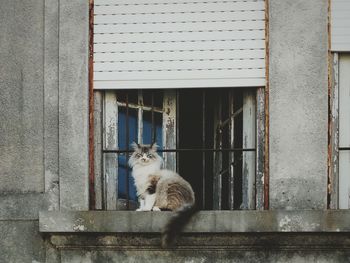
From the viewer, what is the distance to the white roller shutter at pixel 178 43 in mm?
7461

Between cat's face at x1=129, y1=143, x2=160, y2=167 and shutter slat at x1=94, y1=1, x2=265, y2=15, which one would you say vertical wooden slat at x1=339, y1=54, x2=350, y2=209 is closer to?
shutter slat at x1=94, y1=1, x2=265, y2=15

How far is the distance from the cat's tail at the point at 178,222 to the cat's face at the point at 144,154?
76 centimetres

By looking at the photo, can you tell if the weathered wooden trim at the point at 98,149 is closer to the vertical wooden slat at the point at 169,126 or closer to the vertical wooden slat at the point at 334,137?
the vertical wooden slat at the point at 169,126

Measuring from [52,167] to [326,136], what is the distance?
275 cm

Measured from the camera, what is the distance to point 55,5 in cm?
753

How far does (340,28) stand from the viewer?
24.3ft

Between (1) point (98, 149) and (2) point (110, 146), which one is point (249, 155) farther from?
(1) point (98, 149)

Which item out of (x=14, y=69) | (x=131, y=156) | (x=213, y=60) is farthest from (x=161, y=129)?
(x=14, y=69)

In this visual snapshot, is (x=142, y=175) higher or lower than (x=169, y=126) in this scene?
lower

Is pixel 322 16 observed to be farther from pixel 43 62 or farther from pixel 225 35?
pixel 43 62

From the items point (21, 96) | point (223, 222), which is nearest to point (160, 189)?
point (223, 222)

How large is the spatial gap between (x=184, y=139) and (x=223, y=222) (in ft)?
5.92

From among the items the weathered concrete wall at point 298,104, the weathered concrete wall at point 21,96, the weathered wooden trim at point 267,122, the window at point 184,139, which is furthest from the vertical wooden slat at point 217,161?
the weathered concrete wall at point 21,96

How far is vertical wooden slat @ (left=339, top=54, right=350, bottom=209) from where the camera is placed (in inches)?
295
